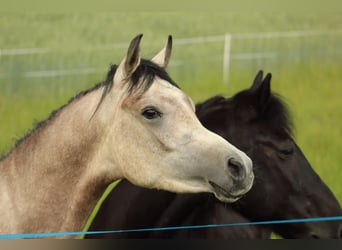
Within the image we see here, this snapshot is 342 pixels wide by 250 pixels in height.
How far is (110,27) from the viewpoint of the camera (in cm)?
361

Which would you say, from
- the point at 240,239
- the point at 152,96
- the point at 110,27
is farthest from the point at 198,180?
the point at 110,27

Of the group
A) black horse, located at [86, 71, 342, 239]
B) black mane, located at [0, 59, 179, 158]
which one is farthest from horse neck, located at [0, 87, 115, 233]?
black horse, located at [86, 71, 342, 239]

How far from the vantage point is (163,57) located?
3.31 metres

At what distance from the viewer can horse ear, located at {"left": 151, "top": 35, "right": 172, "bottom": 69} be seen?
10.7ft

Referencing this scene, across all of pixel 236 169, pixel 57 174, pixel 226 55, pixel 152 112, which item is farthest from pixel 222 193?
pixel 226 55

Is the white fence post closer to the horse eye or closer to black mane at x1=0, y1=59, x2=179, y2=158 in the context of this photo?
the horse eye

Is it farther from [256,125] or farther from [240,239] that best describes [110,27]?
[240,239]

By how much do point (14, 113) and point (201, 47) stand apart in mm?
1052

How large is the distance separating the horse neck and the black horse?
0.43m

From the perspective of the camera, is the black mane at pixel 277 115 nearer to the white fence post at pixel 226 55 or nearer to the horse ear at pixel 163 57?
the white fence post at pixel 226 55

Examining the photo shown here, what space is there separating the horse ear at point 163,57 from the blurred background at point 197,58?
0.18m

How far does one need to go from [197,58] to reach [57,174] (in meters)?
1.10

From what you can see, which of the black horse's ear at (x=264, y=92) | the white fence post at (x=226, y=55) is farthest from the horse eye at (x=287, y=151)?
the white fence post at (x=226, y=55)

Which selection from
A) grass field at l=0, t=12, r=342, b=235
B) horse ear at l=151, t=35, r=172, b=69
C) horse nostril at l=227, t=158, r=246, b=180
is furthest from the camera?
grass field at l=0, t=12, r=342, b=235
